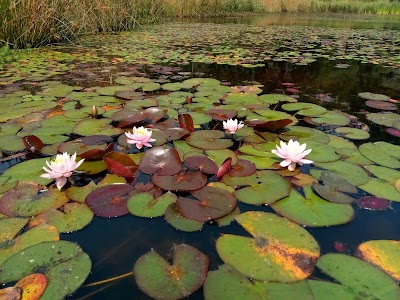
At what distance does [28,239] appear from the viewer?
108cm

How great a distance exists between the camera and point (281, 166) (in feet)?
5.05

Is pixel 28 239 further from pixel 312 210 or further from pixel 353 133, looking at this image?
pixel 353 133

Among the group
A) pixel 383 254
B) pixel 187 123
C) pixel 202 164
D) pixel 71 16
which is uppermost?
pixel 71 16

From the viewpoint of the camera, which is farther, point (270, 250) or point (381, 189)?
point (381, 189)

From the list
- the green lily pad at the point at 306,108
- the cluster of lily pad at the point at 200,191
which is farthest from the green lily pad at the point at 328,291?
the green lily pad at the point at 306,108

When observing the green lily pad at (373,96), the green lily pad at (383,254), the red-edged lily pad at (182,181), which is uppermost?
the green lily pad at (373,96)

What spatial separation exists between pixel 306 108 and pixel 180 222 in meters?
1.75

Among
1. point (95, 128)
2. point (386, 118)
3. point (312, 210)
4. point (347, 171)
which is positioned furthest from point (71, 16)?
point (312, 210)

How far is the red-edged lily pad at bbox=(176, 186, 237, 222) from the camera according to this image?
1.18 meters

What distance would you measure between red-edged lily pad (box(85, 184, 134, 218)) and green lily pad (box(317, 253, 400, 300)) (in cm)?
79

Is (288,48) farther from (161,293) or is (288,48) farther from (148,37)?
(161,293)

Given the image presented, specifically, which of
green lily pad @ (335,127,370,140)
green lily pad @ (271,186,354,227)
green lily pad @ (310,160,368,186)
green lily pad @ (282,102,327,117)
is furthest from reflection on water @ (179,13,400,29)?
green lily pad @ (271,186,354,227)

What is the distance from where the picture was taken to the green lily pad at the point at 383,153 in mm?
1604

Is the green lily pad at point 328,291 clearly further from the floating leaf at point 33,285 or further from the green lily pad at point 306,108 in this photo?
the green lily pad at point 306,108
